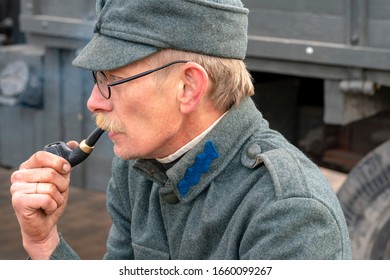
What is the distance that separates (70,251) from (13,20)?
4.12 m

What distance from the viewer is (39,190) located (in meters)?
2.10

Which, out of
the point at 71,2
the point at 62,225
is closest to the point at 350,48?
the point at 71,2

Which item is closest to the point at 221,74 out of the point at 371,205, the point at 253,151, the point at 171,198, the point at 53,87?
the point at 253,151

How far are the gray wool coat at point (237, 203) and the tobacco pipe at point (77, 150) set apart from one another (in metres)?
0.10

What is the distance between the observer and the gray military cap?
2.01 meters

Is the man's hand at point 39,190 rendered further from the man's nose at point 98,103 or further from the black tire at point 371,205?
the black tire at point 371,205

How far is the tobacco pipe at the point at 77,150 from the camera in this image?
2182mm

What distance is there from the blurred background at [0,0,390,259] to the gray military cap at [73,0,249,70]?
186 cm

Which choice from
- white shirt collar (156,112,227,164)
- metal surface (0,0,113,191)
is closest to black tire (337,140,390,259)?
metal surface (0,0,113,191)

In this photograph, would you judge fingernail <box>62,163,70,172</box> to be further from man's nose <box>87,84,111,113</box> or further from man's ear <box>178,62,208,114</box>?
man's ear <box>178,62,208,114</box>

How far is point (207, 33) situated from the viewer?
79.8 inches

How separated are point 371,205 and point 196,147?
2011mm

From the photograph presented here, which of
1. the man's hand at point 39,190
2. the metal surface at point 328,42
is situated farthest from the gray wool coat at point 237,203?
the metal surface at point 328,42

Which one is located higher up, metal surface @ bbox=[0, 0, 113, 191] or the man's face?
the man's face
